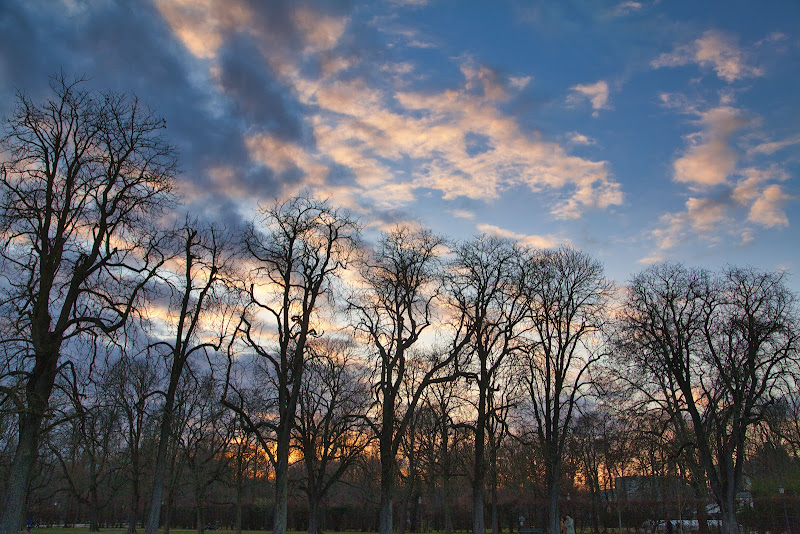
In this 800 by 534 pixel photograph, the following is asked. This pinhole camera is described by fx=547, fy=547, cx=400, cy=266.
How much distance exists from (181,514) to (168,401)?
6137 cm

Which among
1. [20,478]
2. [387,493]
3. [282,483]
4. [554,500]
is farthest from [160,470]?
[554,500]

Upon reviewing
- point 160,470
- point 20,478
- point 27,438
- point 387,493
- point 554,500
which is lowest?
point 554,500

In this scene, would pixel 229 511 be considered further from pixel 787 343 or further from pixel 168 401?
pixel 787 343

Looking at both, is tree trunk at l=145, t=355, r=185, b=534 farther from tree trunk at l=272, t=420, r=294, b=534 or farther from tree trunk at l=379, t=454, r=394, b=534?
tree trunk at l=379, t=454, r=394, b=534

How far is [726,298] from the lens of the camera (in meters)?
30.1

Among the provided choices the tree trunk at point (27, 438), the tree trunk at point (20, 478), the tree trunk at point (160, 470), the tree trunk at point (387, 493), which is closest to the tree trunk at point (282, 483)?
the tree trunk at point (160, 470)

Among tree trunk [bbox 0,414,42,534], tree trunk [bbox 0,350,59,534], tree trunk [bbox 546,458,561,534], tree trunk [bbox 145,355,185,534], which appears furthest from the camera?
tree trunk [bbox 546,458,561,534]

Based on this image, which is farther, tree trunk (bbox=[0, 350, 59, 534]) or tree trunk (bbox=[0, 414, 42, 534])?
tree trunk (bbox=[0, 350, 59, 534])

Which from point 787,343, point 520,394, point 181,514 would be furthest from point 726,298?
point 181,514

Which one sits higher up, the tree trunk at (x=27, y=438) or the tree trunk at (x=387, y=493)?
the tree trunk at (x=27, y=438)

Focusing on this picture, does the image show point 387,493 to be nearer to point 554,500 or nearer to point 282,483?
point 282,483

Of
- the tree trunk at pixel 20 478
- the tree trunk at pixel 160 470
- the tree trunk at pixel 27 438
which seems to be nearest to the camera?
the tree trunk at pixel 20 478

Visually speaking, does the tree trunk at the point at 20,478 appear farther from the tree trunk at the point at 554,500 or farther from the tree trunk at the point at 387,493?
the tree trunk at the point at 554,500

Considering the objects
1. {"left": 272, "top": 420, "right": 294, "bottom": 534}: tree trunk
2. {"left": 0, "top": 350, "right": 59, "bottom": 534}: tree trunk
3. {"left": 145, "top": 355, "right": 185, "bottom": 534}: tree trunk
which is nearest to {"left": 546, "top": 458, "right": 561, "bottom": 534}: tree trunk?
{"left": 272, "top": 420, "right": 294, "bottom": 534}: tree trunk
